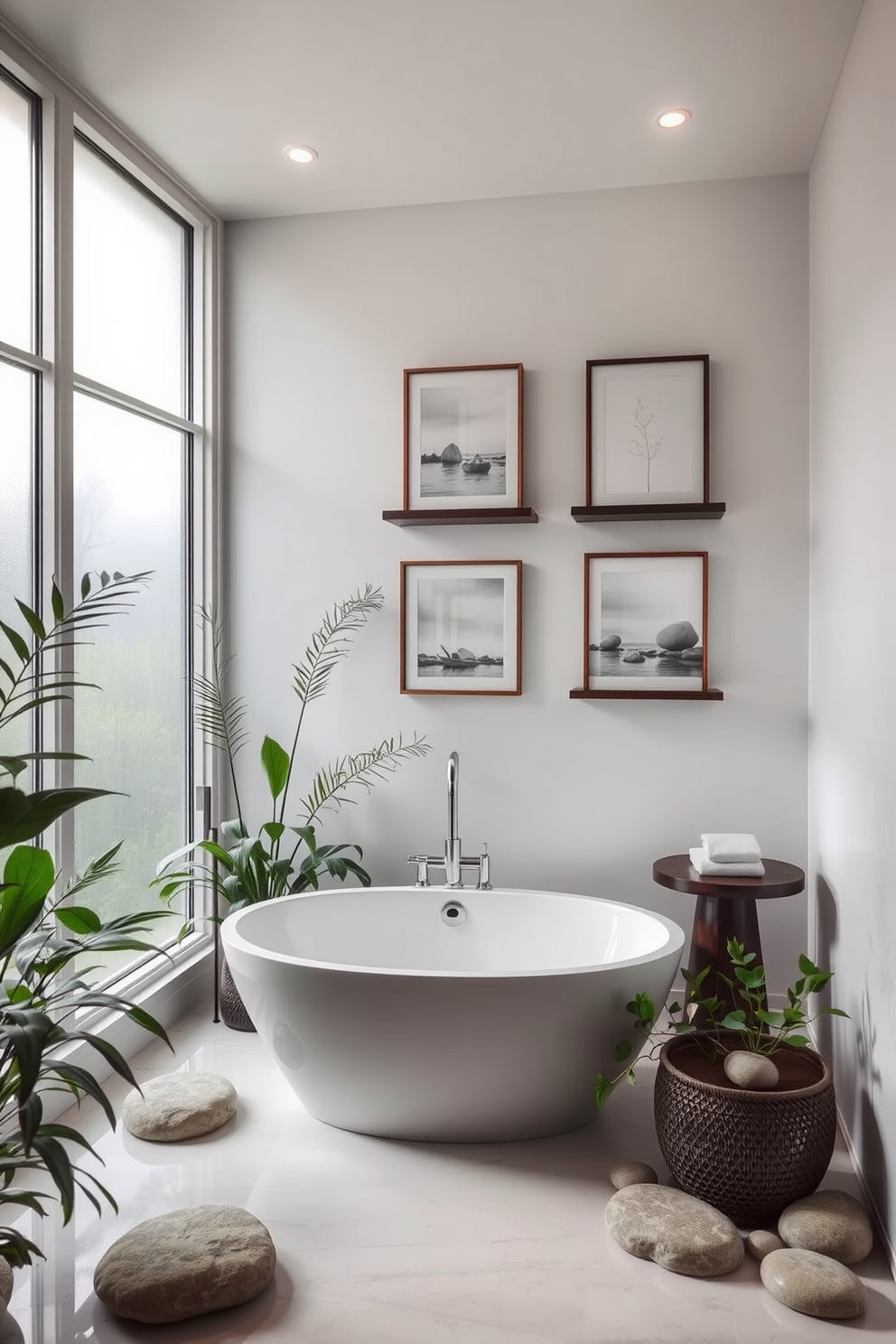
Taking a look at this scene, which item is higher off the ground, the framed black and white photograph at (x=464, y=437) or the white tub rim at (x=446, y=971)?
the framed black and white photograph at (x=464, y=437)

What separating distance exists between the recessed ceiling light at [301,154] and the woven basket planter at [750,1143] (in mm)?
2852

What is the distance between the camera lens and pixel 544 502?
340 centimetres

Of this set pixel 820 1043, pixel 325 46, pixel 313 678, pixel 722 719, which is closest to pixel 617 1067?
pixel 820 1043

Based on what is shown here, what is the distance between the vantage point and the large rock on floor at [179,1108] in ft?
8.29

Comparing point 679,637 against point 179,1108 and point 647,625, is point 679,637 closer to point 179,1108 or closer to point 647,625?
point 647,625

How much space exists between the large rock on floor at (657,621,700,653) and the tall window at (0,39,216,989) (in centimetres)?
163

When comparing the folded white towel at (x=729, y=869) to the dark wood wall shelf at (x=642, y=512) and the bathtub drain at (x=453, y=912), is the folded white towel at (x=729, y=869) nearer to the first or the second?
the bathtub drain at (x=453, y=912)

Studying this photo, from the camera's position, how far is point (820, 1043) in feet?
9.73

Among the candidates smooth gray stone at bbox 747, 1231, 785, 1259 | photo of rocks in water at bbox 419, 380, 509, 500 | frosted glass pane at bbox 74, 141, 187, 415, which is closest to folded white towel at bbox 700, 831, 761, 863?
smooth gray stone at bbox 747, 1231, 785, 1259

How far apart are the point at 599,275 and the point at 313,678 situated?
172 cm

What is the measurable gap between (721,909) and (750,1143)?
0.85m

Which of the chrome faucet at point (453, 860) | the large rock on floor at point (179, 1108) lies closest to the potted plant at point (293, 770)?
the chrome faucet at point (453, 860)

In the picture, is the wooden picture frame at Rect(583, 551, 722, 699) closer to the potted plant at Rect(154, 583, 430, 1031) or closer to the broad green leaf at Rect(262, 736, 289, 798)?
the potted plant at Rect(154, 583, 430, 1031)

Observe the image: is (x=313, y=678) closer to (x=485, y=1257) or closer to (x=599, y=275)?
(x=599, y=275)
